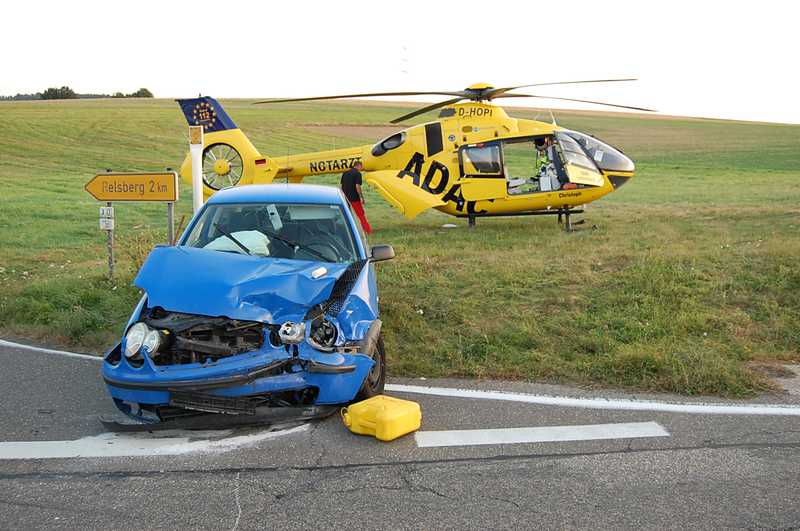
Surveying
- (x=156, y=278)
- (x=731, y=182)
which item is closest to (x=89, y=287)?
(x=156, y=278)

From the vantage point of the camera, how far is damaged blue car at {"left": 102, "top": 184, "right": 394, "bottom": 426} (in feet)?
16.2

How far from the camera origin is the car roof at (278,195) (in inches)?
278

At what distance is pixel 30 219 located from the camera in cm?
1845

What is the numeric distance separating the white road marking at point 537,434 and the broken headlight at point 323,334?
2.86ft

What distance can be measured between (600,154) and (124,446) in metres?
13.4

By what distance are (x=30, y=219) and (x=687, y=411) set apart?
17144 mm

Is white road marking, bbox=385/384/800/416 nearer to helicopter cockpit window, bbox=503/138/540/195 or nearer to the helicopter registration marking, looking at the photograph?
helicopter cockpit window, bbox=503/138/540/195

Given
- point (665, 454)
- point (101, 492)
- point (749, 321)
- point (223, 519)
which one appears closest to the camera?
point (223, 519)

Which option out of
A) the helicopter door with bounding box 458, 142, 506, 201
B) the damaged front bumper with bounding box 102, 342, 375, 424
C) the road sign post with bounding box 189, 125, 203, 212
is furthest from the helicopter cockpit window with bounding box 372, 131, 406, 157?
the damaged front bumper with bounding box 102, 342, 375, 424

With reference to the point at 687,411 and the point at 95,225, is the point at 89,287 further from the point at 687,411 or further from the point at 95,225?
the point at 95,225

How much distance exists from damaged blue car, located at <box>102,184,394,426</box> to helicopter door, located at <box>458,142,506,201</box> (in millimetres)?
10651

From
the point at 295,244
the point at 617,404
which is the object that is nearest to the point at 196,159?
the point at 295,244

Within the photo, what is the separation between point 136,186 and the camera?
9930 millimetres

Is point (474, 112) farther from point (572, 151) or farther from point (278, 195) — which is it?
point (278, 195)
